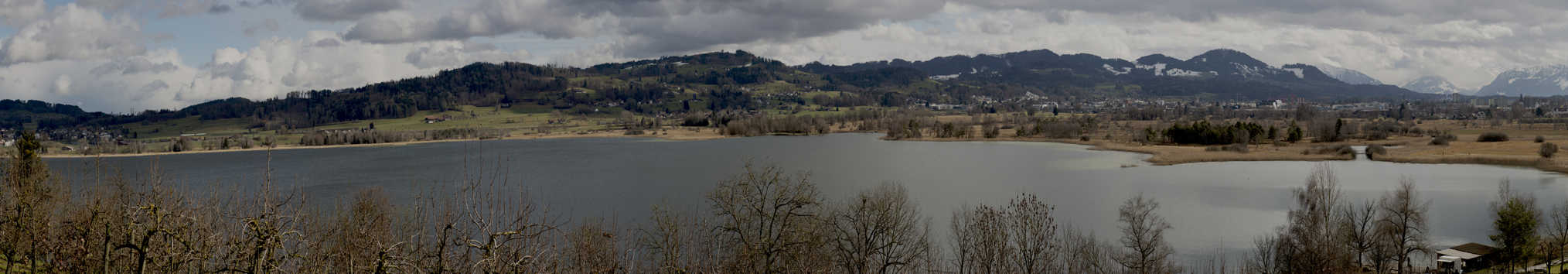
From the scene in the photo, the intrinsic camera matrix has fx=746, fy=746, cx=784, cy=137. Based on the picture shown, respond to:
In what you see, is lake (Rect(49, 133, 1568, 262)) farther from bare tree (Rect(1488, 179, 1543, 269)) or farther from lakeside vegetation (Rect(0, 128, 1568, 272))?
bare tree (Rect(1488, 179, 1543, 269))

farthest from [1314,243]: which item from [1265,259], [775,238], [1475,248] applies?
[775,238]

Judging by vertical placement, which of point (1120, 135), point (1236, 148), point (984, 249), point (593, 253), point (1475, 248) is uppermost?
point (1120, 135)

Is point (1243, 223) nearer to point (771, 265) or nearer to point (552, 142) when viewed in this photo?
point (771, 265)

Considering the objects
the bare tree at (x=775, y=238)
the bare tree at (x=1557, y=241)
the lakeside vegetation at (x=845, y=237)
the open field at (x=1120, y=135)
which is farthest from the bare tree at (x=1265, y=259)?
the open field at (x=1120, y=135)

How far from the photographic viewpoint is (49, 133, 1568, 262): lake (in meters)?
34.2

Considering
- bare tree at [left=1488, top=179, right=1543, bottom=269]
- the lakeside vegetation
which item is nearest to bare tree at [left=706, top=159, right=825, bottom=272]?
the lakeside vegetation

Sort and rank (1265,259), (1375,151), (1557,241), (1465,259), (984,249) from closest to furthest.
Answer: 1. (984,249)
2. (1265,259)
3. (1557,241)
4. (1465,259)
5. (1375,151)

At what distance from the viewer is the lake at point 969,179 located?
34.2 metres

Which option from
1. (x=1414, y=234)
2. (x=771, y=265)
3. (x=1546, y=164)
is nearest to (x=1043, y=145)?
(x=1546, y=164)

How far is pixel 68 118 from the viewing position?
19312 centimetres

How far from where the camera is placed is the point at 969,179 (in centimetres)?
5112

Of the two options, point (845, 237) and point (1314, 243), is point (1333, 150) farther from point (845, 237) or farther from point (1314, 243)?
point (845, 237)

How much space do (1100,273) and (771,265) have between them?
37.4 feet

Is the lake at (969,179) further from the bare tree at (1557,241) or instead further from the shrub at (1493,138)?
the shrub at (1493,138)
